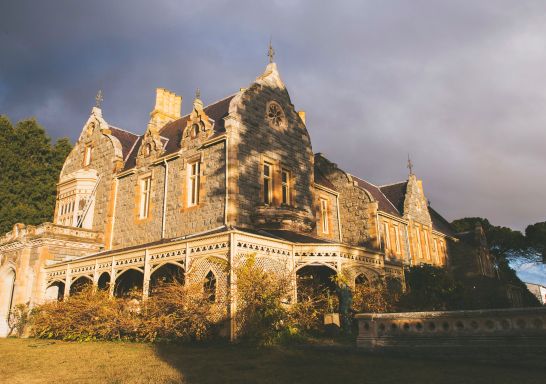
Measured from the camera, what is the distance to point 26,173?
30.5 m

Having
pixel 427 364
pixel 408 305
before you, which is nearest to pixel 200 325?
pixel 427 364

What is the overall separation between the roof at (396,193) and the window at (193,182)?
59.8ft

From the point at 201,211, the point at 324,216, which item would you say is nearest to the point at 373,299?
the point at 201,211

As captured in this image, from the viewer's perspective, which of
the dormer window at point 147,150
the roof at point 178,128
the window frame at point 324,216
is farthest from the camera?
the window frame at point 324,216

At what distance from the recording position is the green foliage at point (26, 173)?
28594 millimetres

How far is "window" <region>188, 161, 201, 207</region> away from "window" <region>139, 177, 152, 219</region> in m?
3.13

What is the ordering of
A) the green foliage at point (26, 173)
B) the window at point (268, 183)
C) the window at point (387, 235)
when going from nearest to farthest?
the window at point (268, 183) → the window at point (387, 235) → the green foliage at point (26, 173)

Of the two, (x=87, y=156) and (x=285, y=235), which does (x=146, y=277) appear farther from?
(x=87, y=156)

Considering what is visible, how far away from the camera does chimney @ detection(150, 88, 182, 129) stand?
2806cm

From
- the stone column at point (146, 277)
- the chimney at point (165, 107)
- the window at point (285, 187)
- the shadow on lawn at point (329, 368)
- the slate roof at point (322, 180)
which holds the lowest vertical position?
the shadow on lawn at point (329, 368)

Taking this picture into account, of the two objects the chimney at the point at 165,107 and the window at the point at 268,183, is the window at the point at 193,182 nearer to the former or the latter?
the window at the point at 268,183

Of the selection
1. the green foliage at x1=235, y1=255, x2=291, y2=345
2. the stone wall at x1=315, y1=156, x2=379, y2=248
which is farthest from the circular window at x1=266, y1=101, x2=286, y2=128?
the green foliage at x1=235, y1=255, x2=291, y2=345

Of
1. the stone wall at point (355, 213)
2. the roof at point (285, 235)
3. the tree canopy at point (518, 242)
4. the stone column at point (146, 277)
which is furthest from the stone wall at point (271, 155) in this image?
the tree canopy at point (518, 242)

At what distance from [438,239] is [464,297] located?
54.3 feet
